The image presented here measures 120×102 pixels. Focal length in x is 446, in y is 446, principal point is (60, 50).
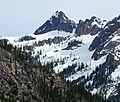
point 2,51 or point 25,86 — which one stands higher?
point 2,51

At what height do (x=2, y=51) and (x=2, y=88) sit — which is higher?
(x=2, y=51)

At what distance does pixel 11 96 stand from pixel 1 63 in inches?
929

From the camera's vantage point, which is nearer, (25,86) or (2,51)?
(25,86)

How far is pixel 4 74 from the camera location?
551ft

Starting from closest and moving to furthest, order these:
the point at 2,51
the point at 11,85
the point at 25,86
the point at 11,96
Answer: the point at 11,96, the point at 11,85, the point at 25,86, the point at 2,51

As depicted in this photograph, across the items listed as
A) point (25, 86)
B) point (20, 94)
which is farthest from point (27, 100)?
point (25, 86)

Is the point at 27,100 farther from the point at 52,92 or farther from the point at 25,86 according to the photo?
the point at 52,92

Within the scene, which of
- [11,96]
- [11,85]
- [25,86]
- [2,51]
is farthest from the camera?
[2,51]

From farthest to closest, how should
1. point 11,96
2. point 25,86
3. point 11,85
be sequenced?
point 25,86
point 11,85
point 11,96

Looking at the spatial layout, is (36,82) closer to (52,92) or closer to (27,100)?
(52,92)

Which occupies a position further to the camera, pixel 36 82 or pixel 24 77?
pixel 36 82

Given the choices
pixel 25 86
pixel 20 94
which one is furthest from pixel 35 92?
pixel 20 94

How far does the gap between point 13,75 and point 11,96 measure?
2064 cm

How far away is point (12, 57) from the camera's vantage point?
19088 centimetres
